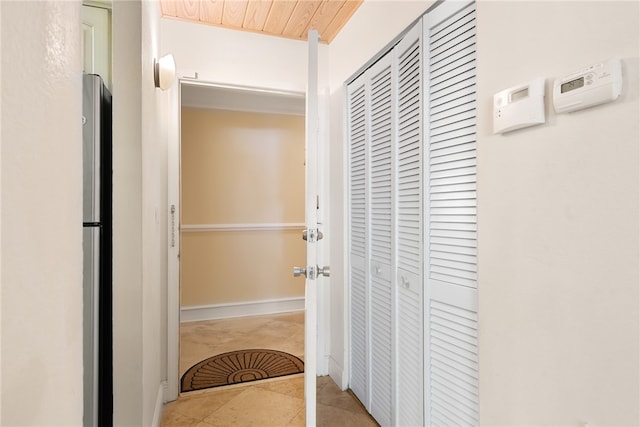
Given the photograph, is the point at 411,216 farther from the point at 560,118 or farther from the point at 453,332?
the point at 560,118

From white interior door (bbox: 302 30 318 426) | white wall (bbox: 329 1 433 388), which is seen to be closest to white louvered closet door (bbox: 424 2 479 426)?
white interior door (bbox: 302 30 318 426)

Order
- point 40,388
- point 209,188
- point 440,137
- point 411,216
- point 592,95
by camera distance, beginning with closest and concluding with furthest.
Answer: point 40,388 < point 592,95 < point 440,137 < point 411,216 < point 209,188

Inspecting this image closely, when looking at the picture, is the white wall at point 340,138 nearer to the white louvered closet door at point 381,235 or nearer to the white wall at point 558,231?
the white louvered closet door at point 381,235

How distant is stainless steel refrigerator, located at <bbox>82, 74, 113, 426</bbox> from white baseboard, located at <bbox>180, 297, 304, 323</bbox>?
241 cm

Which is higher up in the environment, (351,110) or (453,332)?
(351,110)

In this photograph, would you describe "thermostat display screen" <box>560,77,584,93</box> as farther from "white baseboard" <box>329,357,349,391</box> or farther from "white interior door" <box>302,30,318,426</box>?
"white baseboard" <box>329,357,349,391</box>

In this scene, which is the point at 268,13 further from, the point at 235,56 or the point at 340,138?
the point at 340,138

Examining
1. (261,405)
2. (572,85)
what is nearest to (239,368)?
(261,405)

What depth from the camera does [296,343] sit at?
315cm

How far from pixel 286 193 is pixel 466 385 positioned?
317cm

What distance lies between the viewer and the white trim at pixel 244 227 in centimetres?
378

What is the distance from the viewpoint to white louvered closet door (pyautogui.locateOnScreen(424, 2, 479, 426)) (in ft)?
4.11

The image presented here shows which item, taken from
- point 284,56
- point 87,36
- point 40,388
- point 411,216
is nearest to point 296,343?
point 411,216

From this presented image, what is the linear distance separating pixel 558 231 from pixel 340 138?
1.63 metres
